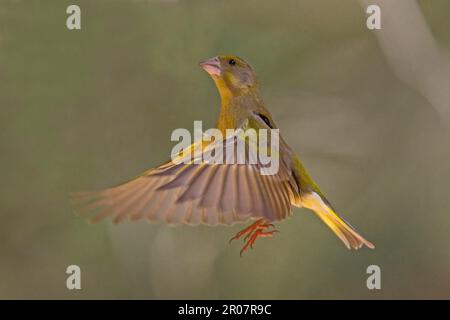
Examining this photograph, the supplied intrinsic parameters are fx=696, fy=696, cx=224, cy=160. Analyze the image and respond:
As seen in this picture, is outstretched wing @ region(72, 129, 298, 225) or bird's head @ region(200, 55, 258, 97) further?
bird's head @ region(200, 55, 258, 97)

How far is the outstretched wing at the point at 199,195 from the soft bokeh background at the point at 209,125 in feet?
8.23

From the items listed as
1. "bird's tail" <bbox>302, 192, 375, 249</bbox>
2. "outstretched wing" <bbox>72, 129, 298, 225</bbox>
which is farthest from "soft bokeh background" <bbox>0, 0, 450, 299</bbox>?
"outstretched wing" <bbox>72, 129, 298, 225</bbox>

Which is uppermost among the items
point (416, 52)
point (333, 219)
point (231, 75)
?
point (416, 52)

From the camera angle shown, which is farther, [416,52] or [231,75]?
[416,52]

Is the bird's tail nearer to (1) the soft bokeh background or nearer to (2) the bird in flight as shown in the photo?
(2) the bird in flight

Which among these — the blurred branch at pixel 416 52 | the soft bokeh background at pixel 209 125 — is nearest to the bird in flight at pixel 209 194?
the soft bokeh background at pixel 209 125

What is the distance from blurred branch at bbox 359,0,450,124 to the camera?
5.27 m

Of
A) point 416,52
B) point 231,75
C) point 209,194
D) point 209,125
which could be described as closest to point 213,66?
point 231,75

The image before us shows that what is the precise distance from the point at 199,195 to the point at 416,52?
349 cm

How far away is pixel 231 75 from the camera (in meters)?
3.39

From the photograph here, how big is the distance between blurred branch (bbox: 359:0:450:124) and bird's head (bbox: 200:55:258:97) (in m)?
2.28

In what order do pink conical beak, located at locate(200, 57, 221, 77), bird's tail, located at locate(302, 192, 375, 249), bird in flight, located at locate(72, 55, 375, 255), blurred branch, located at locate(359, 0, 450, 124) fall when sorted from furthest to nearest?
blurred branch, located at locate(359, 0, 450, 124) < pink conical beak, located at locate(200, 57, 221, 77) < bird's tail, located at locate(302, 192, 375, 249) < bird in flight, located at locate(72, 55, 375, 255)

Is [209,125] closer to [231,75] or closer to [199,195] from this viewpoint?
[231,75]

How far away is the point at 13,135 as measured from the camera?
5332mm
